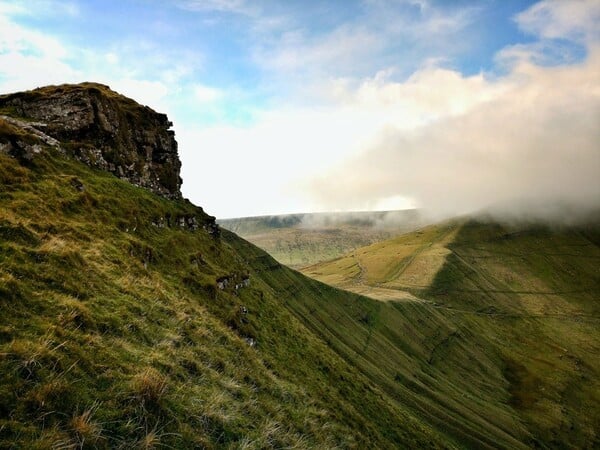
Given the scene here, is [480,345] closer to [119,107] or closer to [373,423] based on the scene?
[373,423]

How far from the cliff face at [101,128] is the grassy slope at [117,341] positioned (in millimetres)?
7145

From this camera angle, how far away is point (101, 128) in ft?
153

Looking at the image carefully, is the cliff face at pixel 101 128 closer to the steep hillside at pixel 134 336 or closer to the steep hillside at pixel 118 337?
the steep hillside at pixel 134 336

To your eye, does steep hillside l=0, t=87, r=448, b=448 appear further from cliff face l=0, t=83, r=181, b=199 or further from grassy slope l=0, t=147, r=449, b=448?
cliff face l=0, t=83, r=181, b=199

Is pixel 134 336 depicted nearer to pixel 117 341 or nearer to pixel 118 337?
pixel 118 337

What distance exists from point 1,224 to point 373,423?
143 feet

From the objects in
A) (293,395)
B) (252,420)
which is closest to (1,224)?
(252,420)

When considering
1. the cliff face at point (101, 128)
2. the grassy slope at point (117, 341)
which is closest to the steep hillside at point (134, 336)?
the grassy slope at point (117, 341)

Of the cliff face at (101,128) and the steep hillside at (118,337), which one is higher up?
the cliff face at (101,128)

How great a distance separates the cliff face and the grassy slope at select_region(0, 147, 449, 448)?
7145 mm

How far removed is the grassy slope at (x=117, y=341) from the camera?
33.9ft

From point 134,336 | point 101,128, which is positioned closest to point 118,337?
point 134,336

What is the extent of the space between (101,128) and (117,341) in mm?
39943

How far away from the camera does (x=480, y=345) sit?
7461 inches
